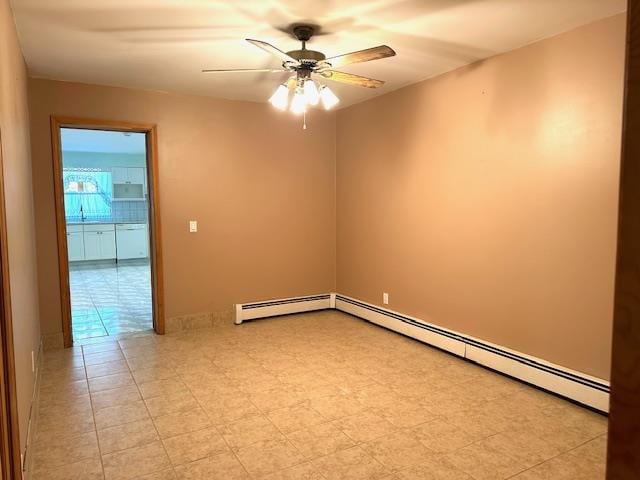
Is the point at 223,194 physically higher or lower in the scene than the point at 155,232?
higher

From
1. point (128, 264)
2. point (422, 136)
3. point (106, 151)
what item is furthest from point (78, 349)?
point (106, 151)

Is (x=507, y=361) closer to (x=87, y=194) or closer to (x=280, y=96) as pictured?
(x=280, y=96)

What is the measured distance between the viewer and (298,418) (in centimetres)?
274

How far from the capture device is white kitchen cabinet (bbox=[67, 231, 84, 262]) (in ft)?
28.5

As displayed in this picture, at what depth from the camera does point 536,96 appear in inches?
120

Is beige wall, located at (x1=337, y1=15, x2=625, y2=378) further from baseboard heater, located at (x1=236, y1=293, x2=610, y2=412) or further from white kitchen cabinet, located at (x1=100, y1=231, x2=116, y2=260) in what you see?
white kitchen cabinet, located at (x1=100, y1=231, x2=116, y2=260)

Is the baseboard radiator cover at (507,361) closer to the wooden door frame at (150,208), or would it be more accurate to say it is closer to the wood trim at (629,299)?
the wooden door frame at (150,208)

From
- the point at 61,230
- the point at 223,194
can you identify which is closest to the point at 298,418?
the point at 223,194

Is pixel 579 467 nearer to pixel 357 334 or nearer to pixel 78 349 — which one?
pixel 357 334

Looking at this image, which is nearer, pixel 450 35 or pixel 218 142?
pixel 450 35

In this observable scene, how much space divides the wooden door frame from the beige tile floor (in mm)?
437

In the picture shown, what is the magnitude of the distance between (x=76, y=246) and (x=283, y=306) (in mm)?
5776

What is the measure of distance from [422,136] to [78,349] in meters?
3.71

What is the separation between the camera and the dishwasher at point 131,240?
923 cm
